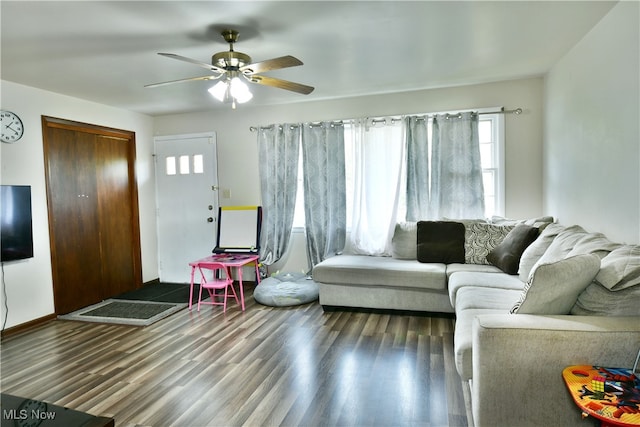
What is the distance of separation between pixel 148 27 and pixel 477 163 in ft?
11.0

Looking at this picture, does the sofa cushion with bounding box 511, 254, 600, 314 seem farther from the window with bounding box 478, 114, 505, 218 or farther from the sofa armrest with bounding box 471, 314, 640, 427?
the window with bounding box 478, 114, 505, 218

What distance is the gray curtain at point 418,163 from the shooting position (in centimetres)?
435

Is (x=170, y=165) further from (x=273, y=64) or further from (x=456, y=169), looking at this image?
(x=456, y=169)

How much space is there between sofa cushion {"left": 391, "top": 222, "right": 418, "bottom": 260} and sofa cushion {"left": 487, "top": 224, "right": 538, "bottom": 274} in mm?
830

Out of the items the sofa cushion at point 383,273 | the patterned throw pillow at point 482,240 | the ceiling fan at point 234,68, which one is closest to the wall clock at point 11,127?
Result: the ceiling fan at point 234,68

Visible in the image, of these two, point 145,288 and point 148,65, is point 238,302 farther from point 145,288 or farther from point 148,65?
point 148,65

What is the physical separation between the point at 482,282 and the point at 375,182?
1906mm

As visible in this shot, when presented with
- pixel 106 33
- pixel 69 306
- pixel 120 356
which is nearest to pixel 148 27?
pixel 106 33

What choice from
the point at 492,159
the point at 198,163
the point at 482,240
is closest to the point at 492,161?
the point at 492,159

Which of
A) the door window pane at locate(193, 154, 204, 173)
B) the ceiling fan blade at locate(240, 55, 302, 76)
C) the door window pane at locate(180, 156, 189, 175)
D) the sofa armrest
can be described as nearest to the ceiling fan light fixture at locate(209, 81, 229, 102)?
the ceiling fan blade at locate(240, 55, 302, 76)

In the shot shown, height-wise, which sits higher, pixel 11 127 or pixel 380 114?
pixel 380 114

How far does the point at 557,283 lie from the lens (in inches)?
72.2

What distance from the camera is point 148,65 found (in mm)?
3279

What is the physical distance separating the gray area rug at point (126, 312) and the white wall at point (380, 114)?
1.55 meters
